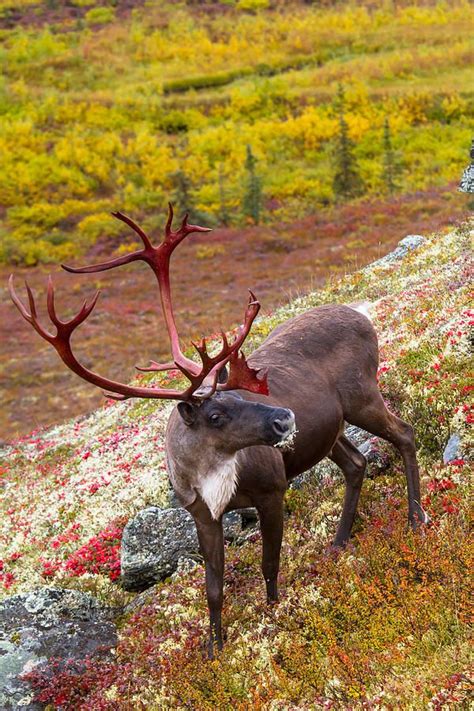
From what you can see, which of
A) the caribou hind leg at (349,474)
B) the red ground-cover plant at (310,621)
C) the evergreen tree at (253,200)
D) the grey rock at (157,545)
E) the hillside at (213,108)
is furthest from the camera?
the hillside at (213,108)

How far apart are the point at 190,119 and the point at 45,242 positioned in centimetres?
2056

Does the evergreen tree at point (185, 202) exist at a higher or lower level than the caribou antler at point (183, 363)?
lower

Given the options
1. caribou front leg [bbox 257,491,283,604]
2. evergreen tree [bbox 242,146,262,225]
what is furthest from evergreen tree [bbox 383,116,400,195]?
caribou front leg [bbox 257,491,283,604]

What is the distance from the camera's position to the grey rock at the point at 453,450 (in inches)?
305

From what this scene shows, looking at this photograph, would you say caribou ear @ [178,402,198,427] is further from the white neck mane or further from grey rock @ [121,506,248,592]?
grey rock @ [121,506,248,592]

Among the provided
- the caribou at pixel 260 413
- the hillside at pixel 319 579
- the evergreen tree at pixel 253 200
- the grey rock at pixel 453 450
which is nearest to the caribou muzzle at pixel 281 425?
the caribou at pixel 260 413

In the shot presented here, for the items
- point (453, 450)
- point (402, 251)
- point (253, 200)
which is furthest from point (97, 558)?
point (253, 200)

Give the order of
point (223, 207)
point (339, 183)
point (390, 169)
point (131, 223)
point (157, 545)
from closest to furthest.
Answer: point (131, 223) → point (157, 545) → point (390, 169) → point (339, 183) → point (223, 207)

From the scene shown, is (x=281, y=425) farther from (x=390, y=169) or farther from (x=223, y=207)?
(x=223, y=207)

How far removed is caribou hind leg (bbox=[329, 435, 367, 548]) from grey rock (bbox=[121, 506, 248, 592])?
5.68 ft

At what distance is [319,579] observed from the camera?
691cm

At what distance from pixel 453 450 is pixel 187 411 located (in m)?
3.22

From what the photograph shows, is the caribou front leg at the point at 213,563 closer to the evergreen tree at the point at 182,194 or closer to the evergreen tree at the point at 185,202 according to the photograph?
the evergreen tree at the point at 185,202

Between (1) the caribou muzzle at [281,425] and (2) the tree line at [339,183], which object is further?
(2) the tree line at [339,183]
